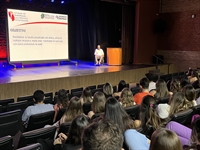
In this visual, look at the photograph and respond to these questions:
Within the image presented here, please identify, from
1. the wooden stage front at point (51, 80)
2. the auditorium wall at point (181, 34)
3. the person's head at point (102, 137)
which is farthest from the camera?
the auditorium wall at point (181, 34)

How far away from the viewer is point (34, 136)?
83.2 inches

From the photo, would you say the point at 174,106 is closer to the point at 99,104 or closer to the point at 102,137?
the point at 99,104

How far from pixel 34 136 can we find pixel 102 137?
1.29m

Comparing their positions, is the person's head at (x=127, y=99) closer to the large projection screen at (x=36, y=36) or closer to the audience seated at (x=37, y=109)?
the audience seated at (x=37, y=109)

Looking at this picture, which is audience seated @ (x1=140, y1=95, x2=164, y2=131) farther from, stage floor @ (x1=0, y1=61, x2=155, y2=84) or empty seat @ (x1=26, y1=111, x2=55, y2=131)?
stage floor @ (x1=0, y1=61, x2=155, y2=84)

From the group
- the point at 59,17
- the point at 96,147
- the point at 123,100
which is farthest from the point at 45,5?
the point at 96,147

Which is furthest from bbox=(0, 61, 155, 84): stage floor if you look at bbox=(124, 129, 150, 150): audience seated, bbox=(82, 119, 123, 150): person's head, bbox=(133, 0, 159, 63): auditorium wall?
bbox=(82, 119, 123, 150): person's head

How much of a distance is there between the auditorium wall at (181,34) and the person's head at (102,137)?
1129 cm

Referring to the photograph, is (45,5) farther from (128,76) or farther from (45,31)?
(128,76)

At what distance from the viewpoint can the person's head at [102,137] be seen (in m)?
0.99

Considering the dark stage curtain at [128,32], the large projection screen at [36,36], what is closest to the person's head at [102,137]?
the large projection screen at [36,36]

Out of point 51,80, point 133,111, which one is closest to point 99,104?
point 133,111

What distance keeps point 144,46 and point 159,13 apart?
6.87 feet

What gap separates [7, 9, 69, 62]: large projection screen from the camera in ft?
30.2
